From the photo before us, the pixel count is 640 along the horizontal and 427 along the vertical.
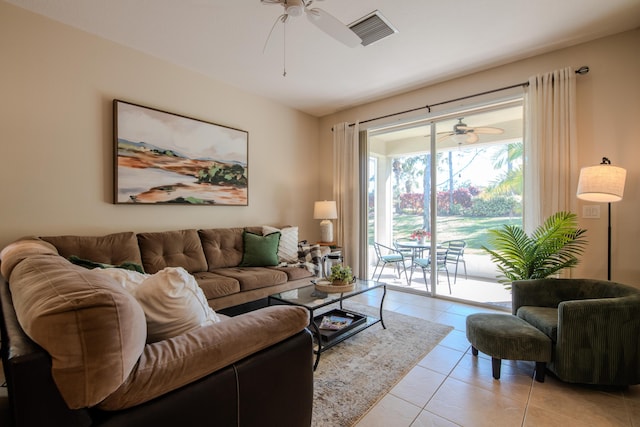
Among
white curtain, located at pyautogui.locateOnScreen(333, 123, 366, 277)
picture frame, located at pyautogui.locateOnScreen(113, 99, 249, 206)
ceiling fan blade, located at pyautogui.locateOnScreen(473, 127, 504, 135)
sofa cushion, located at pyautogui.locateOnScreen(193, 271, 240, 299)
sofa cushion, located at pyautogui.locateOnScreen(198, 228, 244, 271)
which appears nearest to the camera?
sofa cushion, located at pyautogui.locateOnScreen(193, 271, 240, 299)

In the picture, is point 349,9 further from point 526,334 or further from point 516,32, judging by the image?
point 526,334

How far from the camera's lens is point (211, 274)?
3.12 metres

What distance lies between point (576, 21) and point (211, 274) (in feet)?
13.7

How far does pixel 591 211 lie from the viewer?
2.95 metres

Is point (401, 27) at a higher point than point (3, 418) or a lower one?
higher

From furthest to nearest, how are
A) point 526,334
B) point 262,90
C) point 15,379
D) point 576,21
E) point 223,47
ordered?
point 262,90 < point 223,47 < point 576,21 < point 526,334 < point 15,379

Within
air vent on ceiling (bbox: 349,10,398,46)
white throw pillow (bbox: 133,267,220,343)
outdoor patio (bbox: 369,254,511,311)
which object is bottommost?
outdoor patio (bbox: 369,254,511,311)

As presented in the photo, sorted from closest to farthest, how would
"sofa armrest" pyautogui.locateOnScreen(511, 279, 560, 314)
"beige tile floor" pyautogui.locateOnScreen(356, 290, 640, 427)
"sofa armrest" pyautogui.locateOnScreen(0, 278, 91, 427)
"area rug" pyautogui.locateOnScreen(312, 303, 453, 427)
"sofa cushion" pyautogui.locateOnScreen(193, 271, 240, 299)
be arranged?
1. "sofa armrest" pyautogui.locateOnScreen(0, 278, 91, 427)
2. "beige tile floor" pyautogui.locateOnScreen(356, 290, 640, 427)
3. "area rug" pyautogui.locateOnScreen(312, 303, 453, 427)
4. "sofa armrest" pyautogui.locateOnScreen(511, 279, 560, 314)
5. "sofa cushion" pyautogui.locateOnScreen(193, 271, 240, 299)

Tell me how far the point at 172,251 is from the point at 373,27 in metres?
2.93

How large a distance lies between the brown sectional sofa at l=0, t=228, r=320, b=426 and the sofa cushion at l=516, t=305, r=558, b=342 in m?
1.74

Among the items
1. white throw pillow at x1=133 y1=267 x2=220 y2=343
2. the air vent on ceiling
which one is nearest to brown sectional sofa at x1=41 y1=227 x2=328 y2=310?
white throw pillow at x1=133 y1=267 x2=220 y2=343

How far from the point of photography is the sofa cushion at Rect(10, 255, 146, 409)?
0.74 m

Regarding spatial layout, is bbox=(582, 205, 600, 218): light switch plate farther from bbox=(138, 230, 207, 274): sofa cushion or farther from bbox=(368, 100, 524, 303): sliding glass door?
bbox=(138, 230, 207, 274): sofa cushion

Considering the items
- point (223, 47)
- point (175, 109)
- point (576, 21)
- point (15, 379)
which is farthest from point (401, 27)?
point (15, 379)
